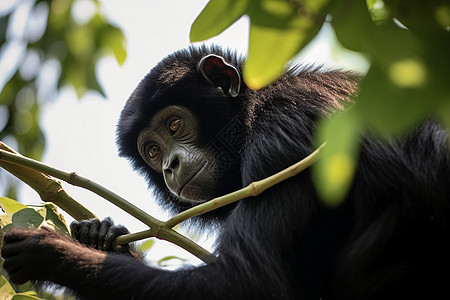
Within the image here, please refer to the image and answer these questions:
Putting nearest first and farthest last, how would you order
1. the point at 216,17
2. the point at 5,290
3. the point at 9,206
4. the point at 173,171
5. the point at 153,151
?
the point at 216,17
the point at 5,290
the point at 9,206
the point at 173,171
the point at 153,151

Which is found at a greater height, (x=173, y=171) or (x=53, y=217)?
(x=53, y=217)

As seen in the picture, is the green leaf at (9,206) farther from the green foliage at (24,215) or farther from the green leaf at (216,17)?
the green leaf at (216,17)

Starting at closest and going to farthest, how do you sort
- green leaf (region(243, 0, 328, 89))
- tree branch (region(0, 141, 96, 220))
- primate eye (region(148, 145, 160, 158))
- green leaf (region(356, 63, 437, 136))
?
1. green leaf (region(356, 63, 437, 136))
2. green leaf (region(243, 0, 328, 89))
3. tree branch (region(0, 141, 96, 220))
4. primate eye (region(148, 145, 160, 158))

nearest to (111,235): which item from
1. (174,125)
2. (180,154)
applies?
(180,154)

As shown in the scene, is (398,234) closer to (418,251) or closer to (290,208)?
(418,251)

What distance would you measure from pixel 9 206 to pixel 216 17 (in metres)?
2.80

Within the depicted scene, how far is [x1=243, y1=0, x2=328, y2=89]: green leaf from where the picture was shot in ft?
6.72

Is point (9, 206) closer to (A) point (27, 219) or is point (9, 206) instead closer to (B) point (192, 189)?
(A) point (27, 219)

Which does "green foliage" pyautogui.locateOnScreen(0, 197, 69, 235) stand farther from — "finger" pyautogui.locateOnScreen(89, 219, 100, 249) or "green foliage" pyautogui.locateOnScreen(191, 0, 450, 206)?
"green foliage" pyautogui.locateOnScreen(191, 0, 450, 206)

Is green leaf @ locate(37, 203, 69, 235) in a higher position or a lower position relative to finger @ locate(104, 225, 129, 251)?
higher

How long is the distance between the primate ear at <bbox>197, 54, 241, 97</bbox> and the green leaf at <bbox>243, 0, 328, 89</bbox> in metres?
→ 3.94

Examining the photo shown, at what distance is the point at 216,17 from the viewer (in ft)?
7.87

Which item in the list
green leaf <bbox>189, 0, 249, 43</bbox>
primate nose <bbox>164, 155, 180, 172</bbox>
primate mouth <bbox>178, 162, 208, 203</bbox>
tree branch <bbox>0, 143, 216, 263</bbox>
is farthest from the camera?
primate nose <bbox>164, 155, 180, 172</bbox>

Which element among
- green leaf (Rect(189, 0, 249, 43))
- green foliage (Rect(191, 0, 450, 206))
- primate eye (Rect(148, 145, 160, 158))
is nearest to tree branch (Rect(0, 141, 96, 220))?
primate eye (Rect(148, 145, 160, 158))
